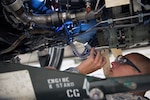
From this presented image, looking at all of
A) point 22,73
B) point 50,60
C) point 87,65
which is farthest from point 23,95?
point 50,60

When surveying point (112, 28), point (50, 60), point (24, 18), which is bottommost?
point (50, 60)

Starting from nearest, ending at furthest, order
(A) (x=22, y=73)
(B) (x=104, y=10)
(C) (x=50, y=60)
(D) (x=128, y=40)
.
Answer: (A) (x=22, y=73)
(B) (x=104, y=10)
(D) (x=128, y=40)
(C) (x=50, y=60)

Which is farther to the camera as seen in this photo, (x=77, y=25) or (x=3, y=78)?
(x=77, y=25)

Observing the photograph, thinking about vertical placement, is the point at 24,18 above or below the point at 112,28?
above

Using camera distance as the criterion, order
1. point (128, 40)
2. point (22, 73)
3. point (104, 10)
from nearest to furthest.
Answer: point (22, 73)
point (104, 10)
point (128, 40)

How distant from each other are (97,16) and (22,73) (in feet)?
1.70

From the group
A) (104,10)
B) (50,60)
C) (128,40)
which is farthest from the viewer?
(50,60)

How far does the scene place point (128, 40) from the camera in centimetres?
123

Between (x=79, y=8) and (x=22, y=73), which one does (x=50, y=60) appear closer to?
(x=79, y=8)

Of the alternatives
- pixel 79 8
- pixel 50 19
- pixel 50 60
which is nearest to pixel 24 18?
pixel 50 19

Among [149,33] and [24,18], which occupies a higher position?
[24,18]

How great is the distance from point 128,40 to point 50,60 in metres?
0.72

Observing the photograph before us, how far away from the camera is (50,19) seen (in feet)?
3.74

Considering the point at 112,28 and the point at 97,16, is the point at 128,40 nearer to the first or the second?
the point at 112,28
